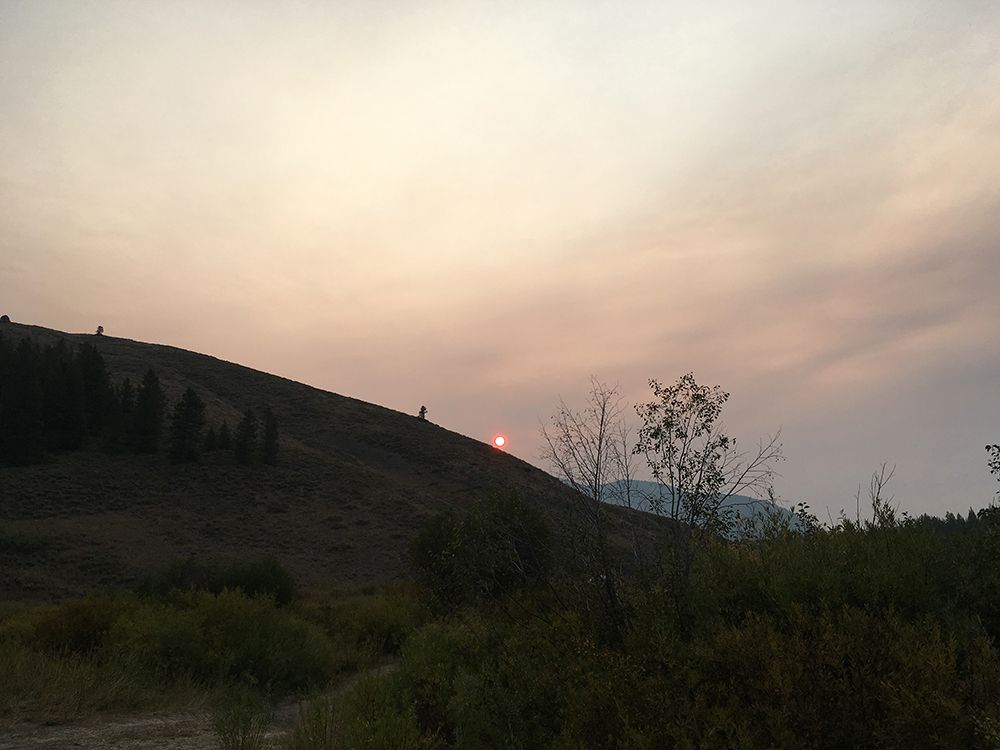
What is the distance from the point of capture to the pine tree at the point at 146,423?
60013mm

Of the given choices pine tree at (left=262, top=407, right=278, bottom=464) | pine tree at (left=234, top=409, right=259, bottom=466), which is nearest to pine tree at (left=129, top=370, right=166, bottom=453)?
pine tree at (left=234, top=409, right=259, bottom=466)

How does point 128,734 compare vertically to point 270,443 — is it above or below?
below

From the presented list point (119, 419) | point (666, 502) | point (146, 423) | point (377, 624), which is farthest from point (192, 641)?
point (119, 419)

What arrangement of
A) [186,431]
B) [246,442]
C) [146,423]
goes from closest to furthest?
[146,423] < [186,431] < [246,442]

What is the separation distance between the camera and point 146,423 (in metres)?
60.6

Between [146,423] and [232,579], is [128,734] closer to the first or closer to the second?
[232,579]

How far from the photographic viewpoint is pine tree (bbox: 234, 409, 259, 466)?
203 feet

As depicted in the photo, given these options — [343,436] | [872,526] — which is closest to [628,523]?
[872,526]

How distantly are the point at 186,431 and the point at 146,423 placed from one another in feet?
11.3

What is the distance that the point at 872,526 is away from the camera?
7.68 metres

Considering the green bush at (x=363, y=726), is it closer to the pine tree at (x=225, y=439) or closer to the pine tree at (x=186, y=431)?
the pine tree at (x=186, y=431)

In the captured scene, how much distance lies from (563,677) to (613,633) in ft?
5.58

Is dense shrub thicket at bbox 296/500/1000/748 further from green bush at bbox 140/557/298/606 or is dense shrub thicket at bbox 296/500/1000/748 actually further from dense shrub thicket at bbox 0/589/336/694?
green bush at bbox 140/557/298/606

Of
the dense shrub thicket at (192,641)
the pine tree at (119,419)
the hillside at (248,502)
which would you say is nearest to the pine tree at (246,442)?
the hillside at (248,502)
